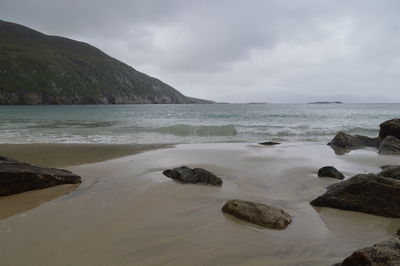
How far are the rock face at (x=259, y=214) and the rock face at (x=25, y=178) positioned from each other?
12.9 ft

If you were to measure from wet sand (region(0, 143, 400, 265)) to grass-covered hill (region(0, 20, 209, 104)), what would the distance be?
127 metres

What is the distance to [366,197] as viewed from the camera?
528cm

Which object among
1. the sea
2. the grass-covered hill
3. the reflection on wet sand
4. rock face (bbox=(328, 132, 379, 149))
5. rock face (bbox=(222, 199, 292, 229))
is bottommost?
the sea

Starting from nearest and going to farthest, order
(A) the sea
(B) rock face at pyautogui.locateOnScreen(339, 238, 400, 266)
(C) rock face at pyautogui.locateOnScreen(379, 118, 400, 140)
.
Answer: (B) rock face at pyautogui.locateOnScreen(339, 238, 400, 266) → (C) rock face at pyautogui.locateOnScreen(379, 118, 400, 140) → (A) the sea

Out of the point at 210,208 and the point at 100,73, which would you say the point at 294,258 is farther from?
the point at 100,73

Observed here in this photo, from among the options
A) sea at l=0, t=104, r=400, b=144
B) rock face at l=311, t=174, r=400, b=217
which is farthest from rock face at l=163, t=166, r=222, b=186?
sea at l=0, t=104, r=400, b=144

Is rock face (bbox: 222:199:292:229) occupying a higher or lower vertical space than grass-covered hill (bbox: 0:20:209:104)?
lower

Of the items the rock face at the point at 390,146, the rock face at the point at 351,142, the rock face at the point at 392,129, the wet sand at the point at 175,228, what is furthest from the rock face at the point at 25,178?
the rock face at the point at 392,129

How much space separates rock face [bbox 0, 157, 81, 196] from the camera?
582 cm

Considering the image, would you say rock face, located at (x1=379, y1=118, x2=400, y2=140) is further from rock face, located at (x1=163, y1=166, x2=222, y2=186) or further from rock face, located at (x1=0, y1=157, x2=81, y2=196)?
rock face, located at (x1=0, y1=157, x2=81, y2=196)

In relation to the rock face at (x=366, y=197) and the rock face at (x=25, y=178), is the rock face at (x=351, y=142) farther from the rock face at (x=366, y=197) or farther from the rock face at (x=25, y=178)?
the rock face at (x=25, y=178)

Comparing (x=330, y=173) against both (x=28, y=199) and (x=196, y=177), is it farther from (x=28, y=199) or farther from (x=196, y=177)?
(x=28, y=199)

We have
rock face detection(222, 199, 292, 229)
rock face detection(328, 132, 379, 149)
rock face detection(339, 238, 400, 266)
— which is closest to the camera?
rock face detection(339, 238, 400, 266)

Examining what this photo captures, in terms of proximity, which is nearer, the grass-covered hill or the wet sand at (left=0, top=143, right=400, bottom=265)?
the wet sand at (left=0, top=143, right=400, bottom=265)
